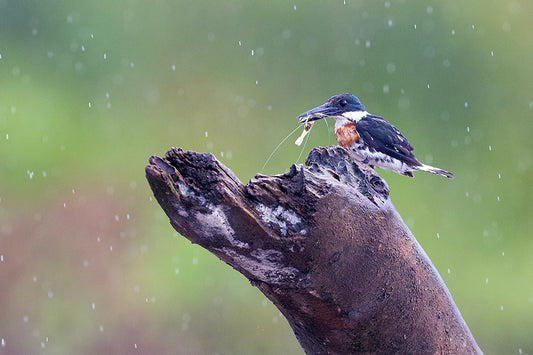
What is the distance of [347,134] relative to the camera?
145 cm

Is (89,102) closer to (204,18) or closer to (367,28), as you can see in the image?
(204,18)

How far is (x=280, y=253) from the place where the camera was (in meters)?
0.83

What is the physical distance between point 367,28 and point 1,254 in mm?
2296

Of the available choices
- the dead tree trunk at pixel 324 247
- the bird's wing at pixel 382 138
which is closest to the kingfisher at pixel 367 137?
the bird's wing at pixel 382 138

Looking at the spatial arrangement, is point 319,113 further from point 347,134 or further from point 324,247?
point 324,247

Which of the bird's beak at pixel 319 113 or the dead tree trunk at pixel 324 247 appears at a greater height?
the bird's beak at pixel 319 113

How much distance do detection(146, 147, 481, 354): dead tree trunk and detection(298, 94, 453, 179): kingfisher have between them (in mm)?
460

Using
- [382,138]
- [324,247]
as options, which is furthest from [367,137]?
[324,247]

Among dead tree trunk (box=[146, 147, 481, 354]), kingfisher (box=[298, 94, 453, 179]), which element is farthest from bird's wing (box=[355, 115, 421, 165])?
dead tree trunk (box=[146, 147, 481, 354])

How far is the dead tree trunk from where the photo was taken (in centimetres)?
78

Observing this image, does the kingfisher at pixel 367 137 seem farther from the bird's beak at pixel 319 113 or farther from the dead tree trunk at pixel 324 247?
the dead tree trunk at pixel 324 247

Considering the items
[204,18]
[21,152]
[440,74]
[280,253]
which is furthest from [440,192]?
[280,253]

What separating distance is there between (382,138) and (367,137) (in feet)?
0.12

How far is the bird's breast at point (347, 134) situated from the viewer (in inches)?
56.8
